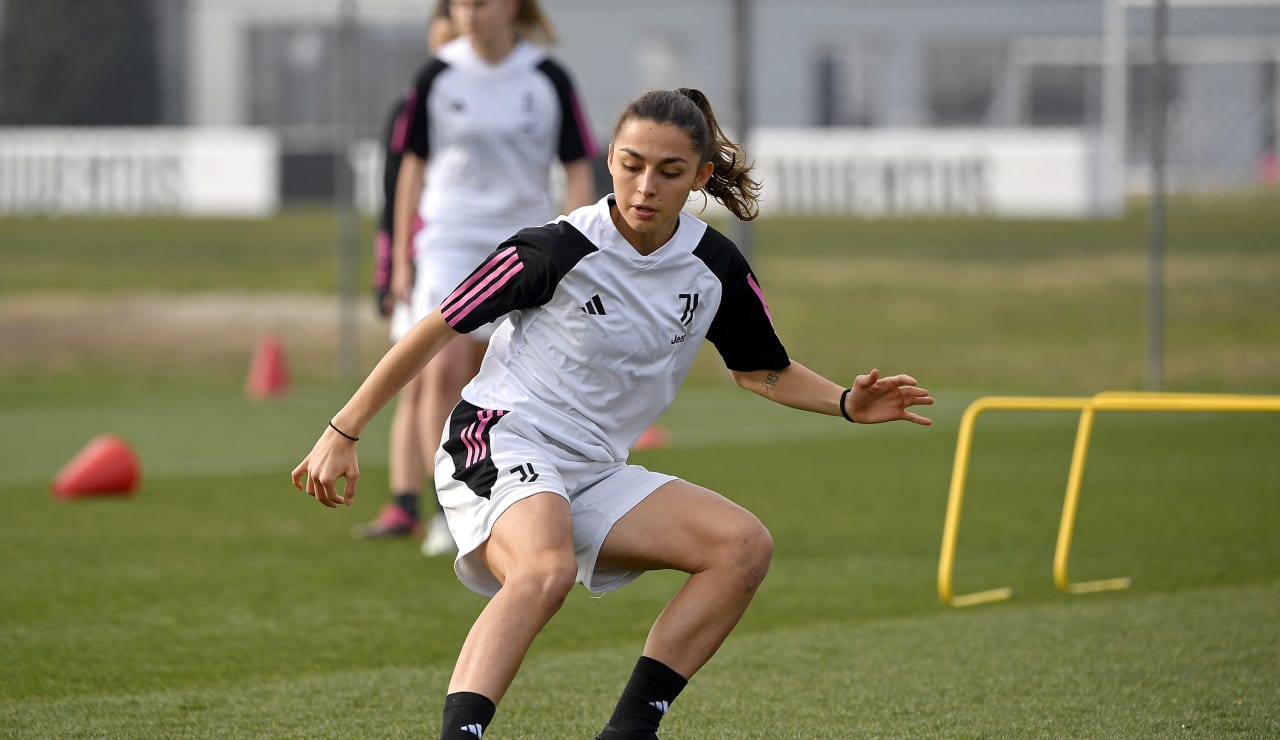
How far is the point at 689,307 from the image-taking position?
3.86 meters

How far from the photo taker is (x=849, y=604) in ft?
19.3

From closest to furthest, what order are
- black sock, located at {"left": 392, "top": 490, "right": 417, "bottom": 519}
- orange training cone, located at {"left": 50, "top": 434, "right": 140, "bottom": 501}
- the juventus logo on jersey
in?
the juventus logo on jersey → black sock, located at {"left": 392, "top": 490, "right": 417, "bottom": 519} → orange training cone, located at {"left": 50, "top": 434, "right": 140, "bottom": 501}

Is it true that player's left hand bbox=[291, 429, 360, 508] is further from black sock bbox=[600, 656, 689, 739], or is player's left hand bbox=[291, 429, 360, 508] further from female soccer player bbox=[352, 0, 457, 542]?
female soccer player bbox=[352, 0, 457, 542]

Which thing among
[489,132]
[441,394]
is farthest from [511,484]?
[489,132]

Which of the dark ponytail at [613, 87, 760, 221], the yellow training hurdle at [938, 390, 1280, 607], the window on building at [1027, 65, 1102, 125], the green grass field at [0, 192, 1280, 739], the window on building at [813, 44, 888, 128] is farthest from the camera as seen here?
the window on building at [1027, 65, 1102, 125]

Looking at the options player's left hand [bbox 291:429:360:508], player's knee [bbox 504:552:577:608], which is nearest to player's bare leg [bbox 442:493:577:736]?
player's knee [bbox 504:552:577:608]

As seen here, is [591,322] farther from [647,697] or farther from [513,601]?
[647,697]

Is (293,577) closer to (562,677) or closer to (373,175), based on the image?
(562,677)

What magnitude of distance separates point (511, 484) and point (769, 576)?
288 centimetres

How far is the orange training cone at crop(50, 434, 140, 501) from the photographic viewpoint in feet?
27.0

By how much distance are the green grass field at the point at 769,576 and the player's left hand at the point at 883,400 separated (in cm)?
81

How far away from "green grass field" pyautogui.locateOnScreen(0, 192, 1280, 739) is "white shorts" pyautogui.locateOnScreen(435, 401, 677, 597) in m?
0.72

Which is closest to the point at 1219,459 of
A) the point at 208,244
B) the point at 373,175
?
the point at 373,175

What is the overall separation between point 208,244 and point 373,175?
4086 millimetres
